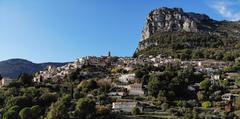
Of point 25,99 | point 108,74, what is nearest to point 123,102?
point 25,99

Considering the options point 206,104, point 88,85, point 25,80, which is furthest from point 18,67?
point 206,104

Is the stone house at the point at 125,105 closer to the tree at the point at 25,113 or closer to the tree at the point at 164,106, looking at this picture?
the tree at the point at 164,106

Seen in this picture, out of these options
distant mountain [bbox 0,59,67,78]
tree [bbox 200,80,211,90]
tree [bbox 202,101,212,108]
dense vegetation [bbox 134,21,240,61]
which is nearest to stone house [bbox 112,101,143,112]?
tree [bbox 202,101,212,108]

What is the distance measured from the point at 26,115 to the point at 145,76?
2307cm

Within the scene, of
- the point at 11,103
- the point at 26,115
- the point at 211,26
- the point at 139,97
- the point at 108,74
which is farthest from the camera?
the point at 211,26

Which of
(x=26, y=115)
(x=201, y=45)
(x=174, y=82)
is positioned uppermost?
(x=201, y=45)

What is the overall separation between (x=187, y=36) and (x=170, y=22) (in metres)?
12.1

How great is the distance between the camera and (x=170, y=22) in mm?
118438

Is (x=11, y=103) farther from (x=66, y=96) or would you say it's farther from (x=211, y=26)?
(x=211, y=26)

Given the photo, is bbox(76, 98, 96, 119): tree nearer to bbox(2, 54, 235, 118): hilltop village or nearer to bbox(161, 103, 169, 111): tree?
bbox(2, 54, 235, 118): hilltop village

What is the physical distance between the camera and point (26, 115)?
54.6 m

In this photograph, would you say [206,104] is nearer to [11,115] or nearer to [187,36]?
[11,115]

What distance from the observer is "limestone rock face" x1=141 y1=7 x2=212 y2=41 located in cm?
11632

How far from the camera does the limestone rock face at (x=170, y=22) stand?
11632cm
